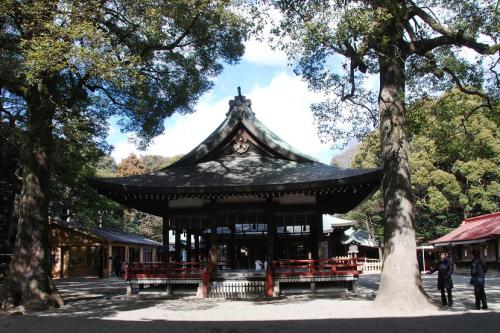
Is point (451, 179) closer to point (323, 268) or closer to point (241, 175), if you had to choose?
point (323, 268)

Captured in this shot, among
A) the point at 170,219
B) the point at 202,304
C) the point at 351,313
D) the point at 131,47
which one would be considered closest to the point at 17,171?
the point at 170,219

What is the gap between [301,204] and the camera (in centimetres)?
1800

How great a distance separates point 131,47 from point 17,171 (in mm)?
14360

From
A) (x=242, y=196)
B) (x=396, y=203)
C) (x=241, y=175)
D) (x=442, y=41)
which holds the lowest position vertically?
(x=396, y=203)

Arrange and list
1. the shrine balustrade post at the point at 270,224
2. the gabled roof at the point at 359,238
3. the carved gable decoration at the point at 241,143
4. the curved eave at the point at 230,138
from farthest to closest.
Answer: the gabled roof at the point at 359,238
the carved gable decoration at the point at 241,143
the curved eave at the point at 230,138
the shrine balustrade post at the point at 270,224

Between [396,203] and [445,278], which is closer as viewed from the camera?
[445,278]

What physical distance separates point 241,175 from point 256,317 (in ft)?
23.1

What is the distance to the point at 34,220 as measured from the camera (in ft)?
46.2

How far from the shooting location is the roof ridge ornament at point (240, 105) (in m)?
19.1

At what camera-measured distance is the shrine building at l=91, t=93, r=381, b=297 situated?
16531 millimetres

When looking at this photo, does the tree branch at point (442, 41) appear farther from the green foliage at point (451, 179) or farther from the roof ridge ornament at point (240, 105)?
the green foliage at point (451, 179)

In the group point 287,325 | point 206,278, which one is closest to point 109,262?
point 206,278

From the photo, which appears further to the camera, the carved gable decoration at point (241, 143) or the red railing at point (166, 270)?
the carved gable decoration at point (241, 143)

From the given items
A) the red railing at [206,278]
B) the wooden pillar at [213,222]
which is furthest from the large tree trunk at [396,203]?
the wooden pillar at [213,222]
